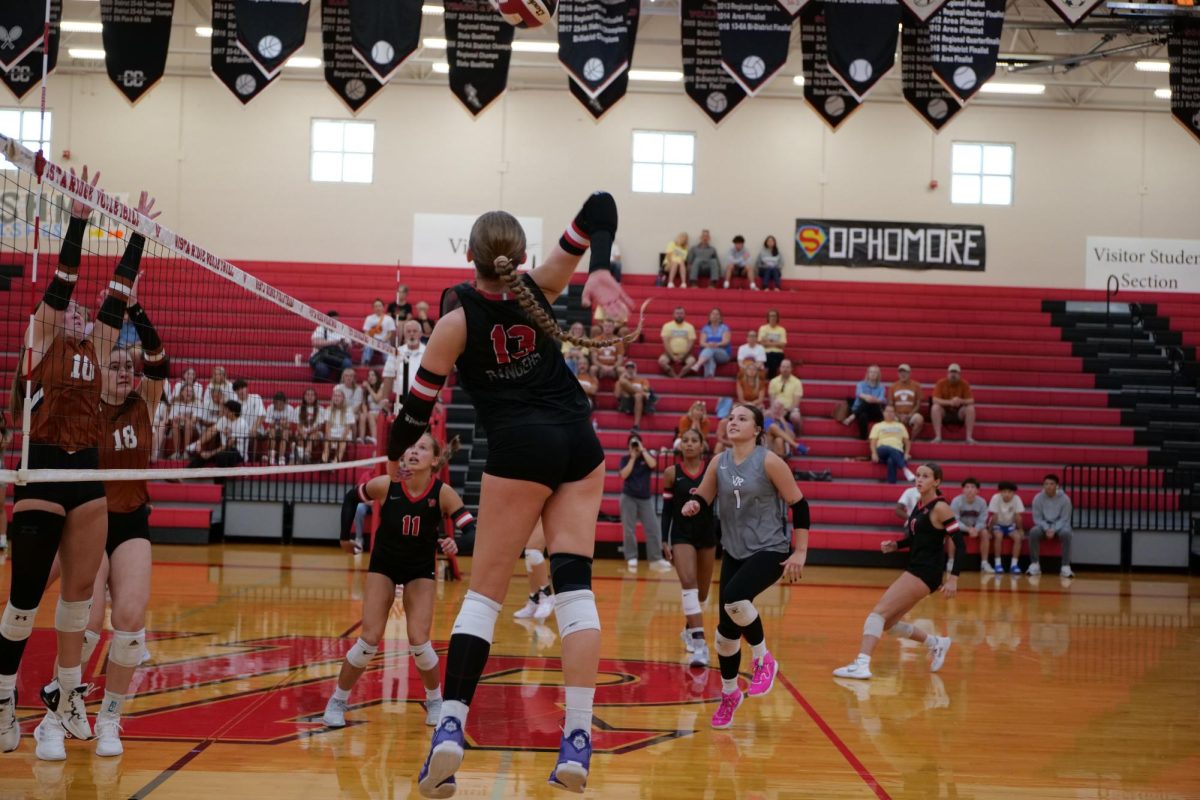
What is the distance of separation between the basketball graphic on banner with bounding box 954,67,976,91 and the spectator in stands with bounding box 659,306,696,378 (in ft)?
29.9

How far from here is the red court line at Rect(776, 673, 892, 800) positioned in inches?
225

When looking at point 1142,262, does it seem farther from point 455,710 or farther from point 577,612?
point 455,710

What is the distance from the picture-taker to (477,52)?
1258 cm

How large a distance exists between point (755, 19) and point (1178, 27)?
5.23 meters

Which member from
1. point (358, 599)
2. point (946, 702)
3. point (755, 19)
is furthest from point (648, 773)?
point (755, 19)

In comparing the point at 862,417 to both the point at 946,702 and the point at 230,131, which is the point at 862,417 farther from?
the point at 230,131

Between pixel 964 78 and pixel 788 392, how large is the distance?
787 centimetres

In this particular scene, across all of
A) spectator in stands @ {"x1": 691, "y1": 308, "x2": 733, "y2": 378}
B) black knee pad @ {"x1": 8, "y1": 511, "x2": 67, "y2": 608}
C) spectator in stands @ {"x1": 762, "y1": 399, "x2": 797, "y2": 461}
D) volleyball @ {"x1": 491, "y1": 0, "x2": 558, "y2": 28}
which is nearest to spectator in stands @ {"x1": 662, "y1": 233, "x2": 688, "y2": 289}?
spectator in stands @ {"x1": 691, "y1": 308, "x2": 733, "y2": 378}

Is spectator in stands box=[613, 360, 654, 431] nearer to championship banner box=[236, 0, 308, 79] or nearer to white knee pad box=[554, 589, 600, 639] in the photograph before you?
championship banner box=[236, 0, 308, 79]

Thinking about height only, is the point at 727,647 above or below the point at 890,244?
below

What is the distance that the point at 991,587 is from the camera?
14.9 m

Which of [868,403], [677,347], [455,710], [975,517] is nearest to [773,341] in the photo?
[677,347]

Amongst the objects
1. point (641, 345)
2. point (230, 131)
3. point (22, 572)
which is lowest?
point (22, 572)

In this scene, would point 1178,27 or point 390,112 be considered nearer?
point 1178,27
